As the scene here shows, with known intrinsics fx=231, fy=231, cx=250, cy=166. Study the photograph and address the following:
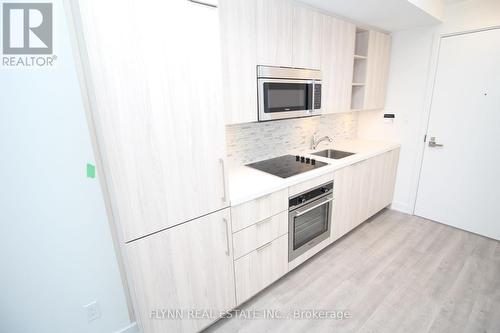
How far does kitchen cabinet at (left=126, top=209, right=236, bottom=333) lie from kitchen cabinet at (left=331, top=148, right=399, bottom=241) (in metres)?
1.30

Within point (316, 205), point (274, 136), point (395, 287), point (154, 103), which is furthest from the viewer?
point (274, 136)

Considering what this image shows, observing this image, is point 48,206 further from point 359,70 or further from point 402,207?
point 402,207

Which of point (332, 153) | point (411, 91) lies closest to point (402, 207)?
point (332, 153)

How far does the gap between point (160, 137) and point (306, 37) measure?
1569 mm

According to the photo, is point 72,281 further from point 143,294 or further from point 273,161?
point 273,161

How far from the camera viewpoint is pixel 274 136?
244cm

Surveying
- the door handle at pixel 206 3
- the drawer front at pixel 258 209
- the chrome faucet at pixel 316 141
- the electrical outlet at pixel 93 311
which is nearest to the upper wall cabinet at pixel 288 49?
the door handle at pixel 206 3

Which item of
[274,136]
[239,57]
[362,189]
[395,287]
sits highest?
[239,57]

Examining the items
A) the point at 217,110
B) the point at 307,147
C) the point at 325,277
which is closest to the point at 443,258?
the point at 325,277

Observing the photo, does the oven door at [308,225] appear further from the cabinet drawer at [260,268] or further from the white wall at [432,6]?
the white wall at [432,6]

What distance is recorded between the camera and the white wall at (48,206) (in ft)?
3.63

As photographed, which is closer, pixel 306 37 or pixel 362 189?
pixel 306 37

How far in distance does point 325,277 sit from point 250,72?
188 cm

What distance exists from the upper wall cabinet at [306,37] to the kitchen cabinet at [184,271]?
4.73 ft
